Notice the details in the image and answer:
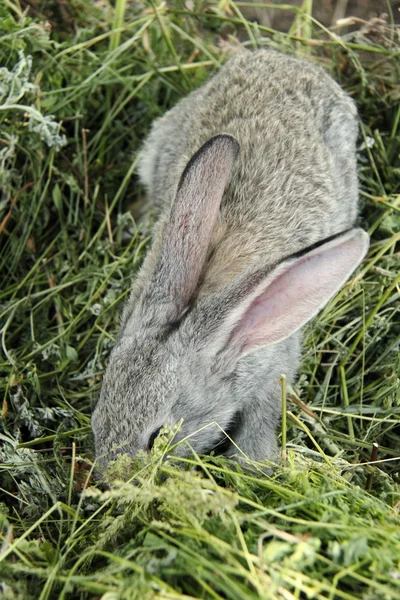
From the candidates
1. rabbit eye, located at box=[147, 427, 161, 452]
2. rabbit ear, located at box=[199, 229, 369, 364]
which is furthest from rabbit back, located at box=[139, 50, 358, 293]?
rabbit eye, located at box=[147, 427, 161, 452]

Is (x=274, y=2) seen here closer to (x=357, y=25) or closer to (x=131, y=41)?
(x=357, y=25)

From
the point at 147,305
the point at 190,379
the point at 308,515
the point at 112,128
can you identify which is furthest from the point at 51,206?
the point at 308,515

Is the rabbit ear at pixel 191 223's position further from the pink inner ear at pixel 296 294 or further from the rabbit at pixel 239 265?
the pink inner ear at pixel 296 294

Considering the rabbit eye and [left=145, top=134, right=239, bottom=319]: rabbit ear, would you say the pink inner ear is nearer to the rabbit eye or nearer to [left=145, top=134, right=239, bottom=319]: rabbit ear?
[left=145, top=134, right=239, bottom=319]: rabbit ear

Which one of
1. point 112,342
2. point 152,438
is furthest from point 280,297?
point 112,342

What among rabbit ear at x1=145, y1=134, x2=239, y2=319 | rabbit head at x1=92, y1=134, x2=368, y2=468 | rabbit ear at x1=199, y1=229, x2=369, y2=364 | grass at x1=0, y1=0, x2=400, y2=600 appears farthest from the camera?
rabbit ear at x1=145, y1=134, x2=239, y2=319

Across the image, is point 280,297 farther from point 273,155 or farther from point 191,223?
point 273,155

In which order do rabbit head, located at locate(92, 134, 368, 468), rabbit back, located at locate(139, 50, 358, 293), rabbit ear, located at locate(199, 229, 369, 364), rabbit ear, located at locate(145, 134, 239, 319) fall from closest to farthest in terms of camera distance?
rabbit ear, located at locate(199, 229, 369, 364) → rabbit head, located at locate(92, 134, 368, 468) → rabbit ear, located at locate(145, 134, 239, 319) → rabbit back, located at locate(139, 50, 358, 293)
